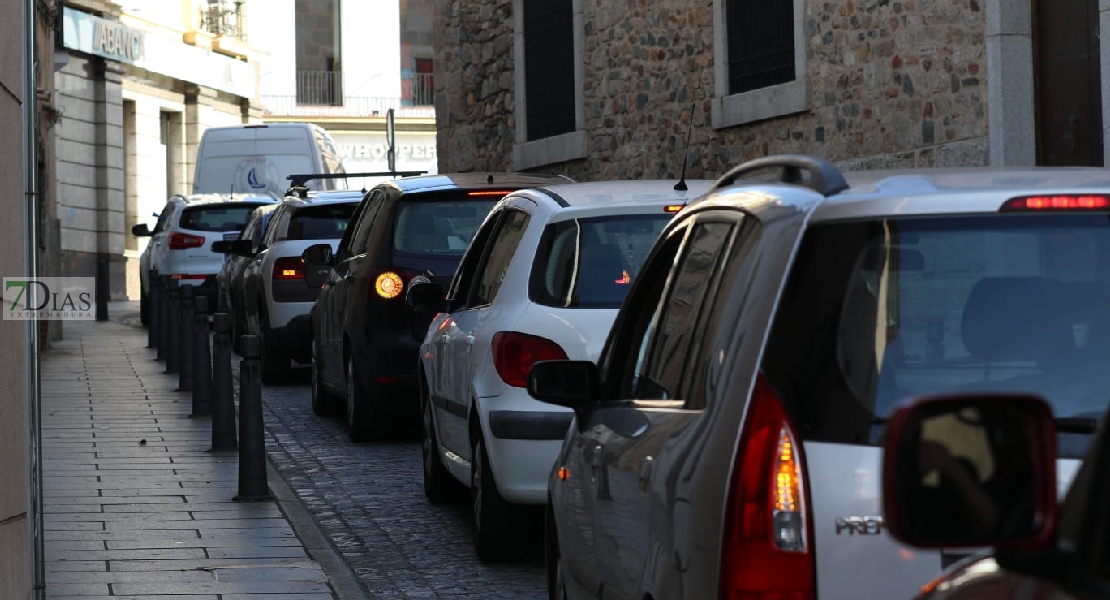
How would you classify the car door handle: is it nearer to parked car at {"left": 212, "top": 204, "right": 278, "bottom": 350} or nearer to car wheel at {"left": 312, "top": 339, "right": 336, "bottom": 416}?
car wheel at {"left": 312, "top": 339, "right": 336, "bottom": 416}

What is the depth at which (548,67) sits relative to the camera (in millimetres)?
22625

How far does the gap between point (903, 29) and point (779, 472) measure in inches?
471

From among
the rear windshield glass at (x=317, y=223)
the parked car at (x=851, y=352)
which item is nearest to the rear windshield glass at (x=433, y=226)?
the rear windshield glass at (x=317, y=223)

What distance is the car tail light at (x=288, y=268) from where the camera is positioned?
16.5 m

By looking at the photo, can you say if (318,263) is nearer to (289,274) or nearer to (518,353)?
(289,274)

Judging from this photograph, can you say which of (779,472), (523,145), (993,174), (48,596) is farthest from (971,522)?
(523,145)

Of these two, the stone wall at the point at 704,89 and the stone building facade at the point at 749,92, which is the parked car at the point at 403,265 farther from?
the stone wall at the point at 704,89

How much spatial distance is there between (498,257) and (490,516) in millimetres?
1314

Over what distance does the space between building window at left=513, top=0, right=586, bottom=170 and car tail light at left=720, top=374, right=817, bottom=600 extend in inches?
715

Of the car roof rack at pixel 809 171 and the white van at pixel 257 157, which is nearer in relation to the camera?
the car roof rack at pixel 809 171

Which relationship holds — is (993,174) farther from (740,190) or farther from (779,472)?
(779,472)

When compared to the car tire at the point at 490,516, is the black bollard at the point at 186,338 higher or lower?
higher

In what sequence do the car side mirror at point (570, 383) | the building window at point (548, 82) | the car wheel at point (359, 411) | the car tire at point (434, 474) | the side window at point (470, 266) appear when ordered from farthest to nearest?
the building window at point (548, 82) < the car wheel at point (359, 411) < the car tire at point (434, 474) < the side window at point (470, 266) < the car side mirror at point (570, 383)

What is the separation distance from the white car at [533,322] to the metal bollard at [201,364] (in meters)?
5.74
